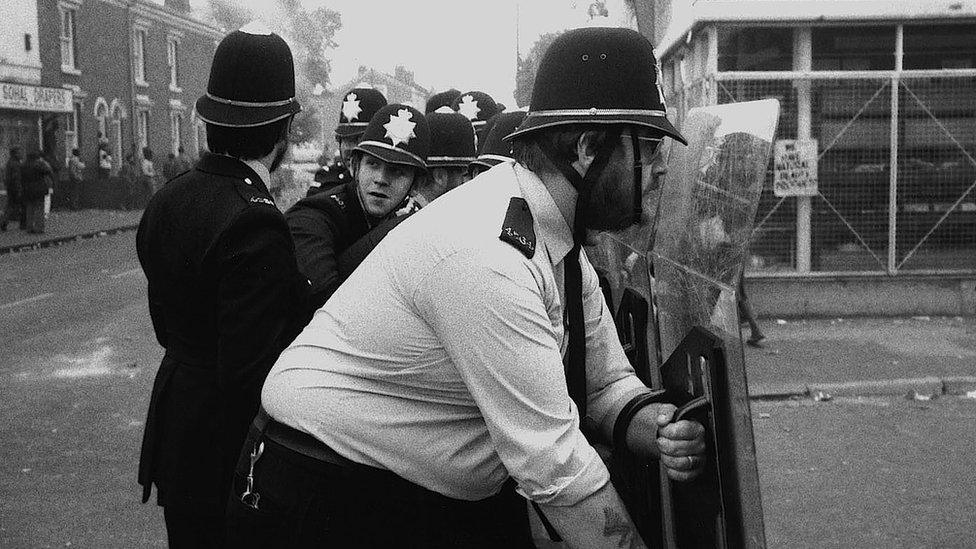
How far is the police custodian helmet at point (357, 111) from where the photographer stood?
6289 mm

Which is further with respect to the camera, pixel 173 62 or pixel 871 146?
pixel 173 62

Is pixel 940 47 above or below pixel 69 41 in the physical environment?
below

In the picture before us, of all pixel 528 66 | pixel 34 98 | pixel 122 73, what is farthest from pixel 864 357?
pixel 528 66

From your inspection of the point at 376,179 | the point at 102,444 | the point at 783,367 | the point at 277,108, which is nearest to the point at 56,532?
the point at 102,444

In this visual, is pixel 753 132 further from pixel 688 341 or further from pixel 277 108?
pixel 277 108

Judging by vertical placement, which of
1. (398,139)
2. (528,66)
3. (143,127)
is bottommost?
(398,139)

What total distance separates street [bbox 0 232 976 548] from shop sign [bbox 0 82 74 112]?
20937mm

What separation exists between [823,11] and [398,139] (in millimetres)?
8240

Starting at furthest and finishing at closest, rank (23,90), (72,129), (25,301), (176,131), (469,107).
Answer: (176,131) < (72,129) < (23,90) < (25,301) < (469,107)

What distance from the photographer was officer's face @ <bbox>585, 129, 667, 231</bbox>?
2250mm

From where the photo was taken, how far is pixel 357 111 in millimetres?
6418

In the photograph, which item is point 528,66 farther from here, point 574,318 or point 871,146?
point 574,318

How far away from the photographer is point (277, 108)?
122 inches

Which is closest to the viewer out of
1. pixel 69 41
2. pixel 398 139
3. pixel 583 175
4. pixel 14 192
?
pixel 583 175
